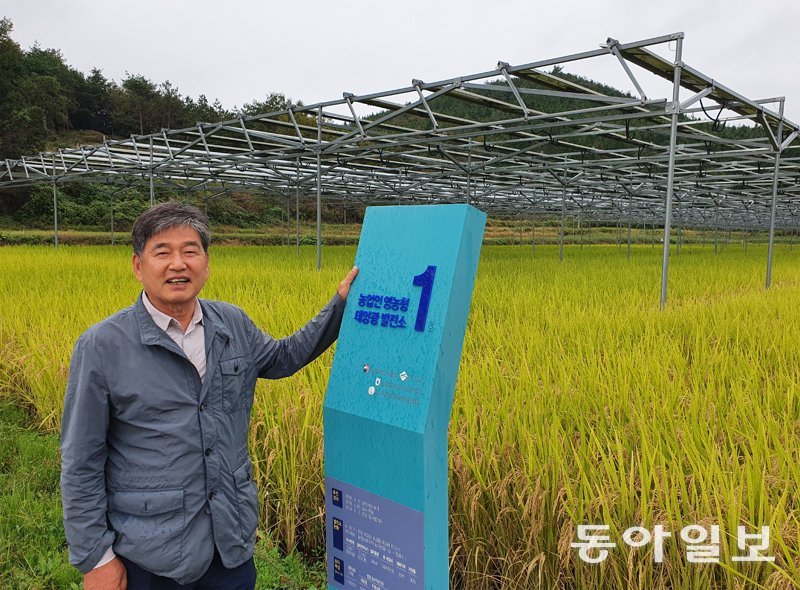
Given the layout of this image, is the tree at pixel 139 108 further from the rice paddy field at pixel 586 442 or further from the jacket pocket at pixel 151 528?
the jacket pocket at pixel 151 528

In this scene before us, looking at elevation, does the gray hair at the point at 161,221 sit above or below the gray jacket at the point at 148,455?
above

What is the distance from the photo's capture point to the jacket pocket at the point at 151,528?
4.58ft

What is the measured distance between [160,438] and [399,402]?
2.07 feet

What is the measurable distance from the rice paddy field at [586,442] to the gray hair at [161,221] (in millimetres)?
1268

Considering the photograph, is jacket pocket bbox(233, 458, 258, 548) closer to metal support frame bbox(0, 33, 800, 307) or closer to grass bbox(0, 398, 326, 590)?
grass bbox(0, 398, 326, 590)

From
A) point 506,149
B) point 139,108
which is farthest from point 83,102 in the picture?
point 506,149

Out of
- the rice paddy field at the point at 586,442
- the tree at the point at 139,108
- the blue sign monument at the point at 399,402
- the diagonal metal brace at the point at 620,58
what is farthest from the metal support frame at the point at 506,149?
the tree at the point at 139,108

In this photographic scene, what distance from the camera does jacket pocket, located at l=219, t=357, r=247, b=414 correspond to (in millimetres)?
1546

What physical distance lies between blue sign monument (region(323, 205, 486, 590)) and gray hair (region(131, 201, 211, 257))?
0.51 m

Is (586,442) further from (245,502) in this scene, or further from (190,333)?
(190,333)

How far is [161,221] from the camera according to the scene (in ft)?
4.83

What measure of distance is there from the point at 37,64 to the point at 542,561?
52.4m

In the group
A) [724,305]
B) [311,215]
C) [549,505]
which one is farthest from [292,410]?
[311,215]

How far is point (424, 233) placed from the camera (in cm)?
152
